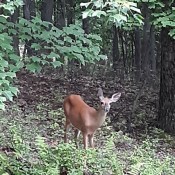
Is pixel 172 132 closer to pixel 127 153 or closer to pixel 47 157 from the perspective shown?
pixel 127 153

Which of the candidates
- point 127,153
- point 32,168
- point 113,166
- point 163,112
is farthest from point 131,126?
point 32,168

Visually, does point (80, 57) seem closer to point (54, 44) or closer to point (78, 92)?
point (54, 44)

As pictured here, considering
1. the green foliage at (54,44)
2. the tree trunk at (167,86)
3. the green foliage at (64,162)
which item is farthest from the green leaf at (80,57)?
the tree trunk at (167,86)

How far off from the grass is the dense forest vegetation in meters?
0.01

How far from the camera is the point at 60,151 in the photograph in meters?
5.38

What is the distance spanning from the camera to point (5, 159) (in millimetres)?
5016

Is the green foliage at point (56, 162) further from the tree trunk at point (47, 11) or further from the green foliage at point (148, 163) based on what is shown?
the tree trunk at point (47, 11)

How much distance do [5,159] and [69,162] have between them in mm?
748

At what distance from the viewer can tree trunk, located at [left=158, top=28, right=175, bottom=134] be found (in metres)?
9.27

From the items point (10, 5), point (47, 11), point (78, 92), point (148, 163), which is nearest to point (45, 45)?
point (10, 5)

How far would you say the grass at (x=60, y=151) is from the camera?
525 centimetres

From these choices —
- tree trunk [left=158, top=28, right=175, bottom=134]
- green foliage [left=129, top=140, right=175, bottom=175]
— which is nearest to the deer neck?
green foliage [left=129, top=140, right=175, bottom=175]

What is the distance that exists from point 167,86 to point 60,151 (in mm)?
4616

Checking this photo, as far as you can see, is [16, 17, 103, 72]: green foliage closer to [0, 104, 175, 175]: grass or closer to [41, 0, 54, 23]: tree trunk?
[0, 104, 175, 175]: grass
